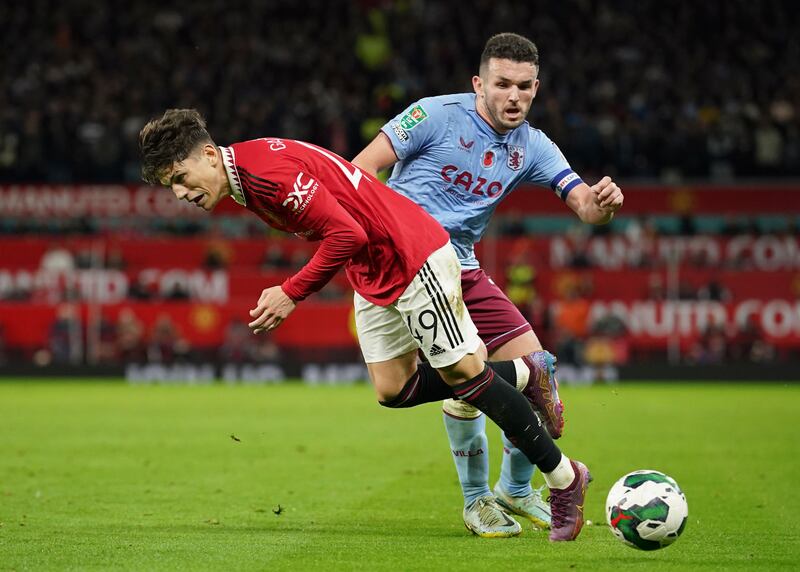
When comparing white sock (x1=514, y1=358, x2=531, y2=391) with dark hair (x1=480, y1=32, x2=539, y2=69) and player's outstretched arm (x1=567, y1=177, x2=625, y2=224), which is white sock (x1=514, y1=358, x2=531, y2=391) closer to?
player's outstretched arm (x1=567, y1=177, x2=625, y2=224)

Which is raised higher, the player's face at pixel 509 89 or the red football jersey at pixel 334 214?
the player's face at pixel 509 89

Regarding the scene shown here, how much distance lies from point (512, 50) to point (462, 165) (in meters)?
0.69

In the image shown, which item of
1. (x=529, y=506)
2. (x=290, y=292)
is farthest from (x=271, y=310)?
(x=529, y=506)

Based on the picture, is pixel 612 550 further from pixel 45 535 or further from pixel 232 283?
pixel 232 283

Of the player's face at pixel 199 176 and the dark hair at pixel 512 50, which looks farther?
the dark hair at pixel 512 50

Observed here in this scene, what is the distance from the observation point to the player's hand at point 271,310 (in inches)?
223

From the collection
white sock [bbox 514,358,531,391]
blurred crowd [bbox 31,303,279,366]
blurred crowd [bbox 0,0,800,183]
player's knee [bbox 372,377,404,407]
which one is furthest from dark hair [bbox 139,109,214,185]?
blurred crowd [bbox 0,0,800,183]

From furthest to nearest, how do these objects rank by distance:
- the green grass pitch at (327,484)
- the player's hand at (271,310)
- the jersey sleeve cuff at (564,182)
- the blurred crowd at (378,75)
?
the blurred crowd at (378,75) → the jersey sleeve cuff at (564,182) → the green grass pitch at (327,484) → the player's hand at (271,310)

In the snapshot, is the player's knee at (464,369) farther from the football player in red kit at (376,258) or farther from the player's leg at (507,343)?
the player's leg at (507,343)

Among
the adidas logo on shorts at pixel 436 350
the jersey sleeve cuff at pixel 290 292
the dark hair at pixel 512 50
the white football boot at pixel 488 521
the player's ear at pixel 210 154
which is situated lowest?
the white football boot at pixel 488 521

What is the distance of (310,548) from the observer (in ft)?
19.9

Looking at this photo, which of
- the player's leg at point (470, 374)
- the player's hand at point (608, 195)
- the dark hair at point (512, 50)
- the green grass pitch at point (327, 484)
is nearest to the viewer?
the green grass pitch at point (327, 484)

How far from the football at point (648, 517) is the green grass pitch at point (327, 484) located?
0.11 metres

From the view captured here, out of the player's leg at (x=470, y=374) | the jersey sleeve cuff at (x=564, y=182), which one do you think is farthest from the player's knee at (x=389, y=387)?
the jersey sleeve cuff at (x=564, y=182)
